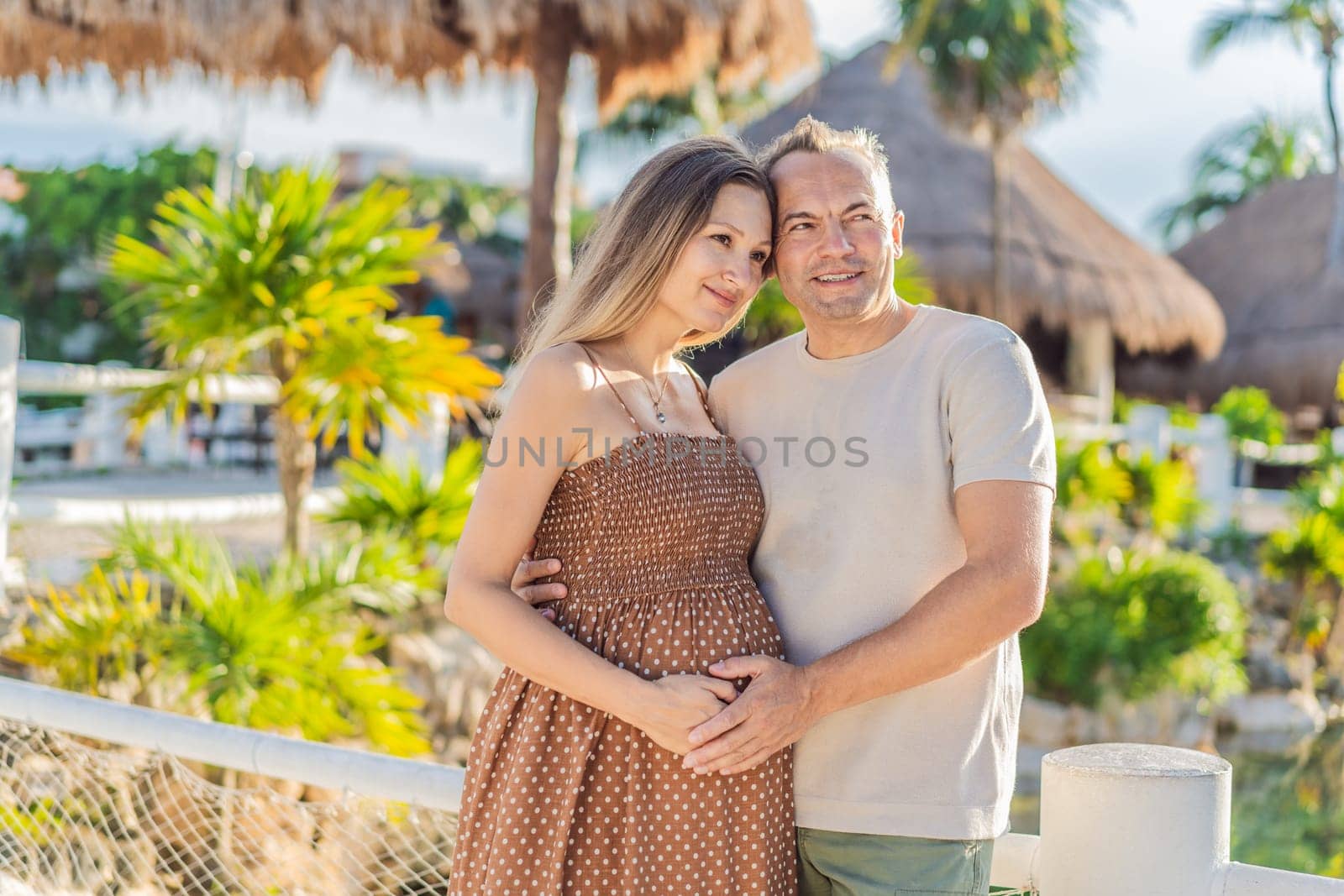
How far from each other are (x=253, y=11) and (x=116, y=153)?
1717cm

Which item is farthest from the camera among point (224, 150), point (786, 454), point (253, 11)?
point (224, 150)

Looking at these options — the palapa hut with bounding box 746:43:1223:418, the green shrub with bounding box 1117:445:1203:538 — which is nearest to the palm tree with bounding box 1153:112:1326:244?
the palapa hut with bounding box 746:43:1223:418

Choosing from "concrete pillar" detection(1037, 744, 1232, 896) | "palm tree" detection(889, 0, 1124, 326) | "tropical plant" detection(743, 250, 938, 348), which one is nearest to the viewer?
"concrete pillar" detection(1037, 744, 1232, 896)

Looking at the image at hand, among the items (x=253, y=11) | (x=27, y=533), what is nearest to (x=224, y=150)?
(x=253, y=11)

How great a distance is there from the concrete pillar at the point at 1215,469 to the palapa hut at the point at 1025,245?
2.65 meters

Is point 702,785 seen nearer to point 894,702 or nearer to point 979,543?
point 894,702

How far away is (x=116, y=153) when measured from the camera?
73.5 feet

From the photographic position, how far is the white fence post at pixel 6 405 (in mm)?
4406

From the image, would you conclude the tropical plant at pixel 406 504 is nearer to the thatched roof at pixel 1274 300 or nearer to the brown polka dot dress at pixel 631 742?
the brown polka dot dress at pixel 631 742

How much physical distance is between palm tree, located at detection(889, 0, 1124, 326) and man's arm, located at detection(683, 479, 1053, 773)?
40.0 feet

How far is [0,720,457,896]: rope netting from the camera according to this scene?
10.7ft

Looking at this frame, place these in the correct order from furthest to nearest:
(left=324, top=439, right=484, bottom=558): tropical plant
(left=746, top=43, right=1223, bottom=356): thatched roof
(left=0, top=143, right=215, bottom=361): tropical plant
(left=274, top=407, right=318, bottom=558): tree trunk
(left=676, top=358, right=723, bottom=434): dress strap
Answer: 1. (left=0, top=143, right=215, bottom=361): tropical plant
2. (left=746, top=43, right=1223, bottom=356): thatched roof
3. (left=324, top=439, right=484, bottom=558): tropical plant
4. (left=274, top=407, right=318, bottom=558): tree trunk
5. (left=676, top=358, right=723, bottom=434): dress strap

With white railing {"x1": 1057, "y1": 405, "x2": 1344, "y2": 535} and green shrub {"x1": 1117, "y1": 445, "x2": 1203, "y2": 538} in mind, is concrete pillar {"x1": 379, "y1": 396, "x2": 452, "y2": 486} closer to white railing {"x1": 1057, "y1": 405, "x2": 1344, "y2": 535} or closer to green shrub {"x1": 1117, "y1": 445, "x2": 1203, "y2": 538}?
green shrub {"x1": 1117, "y1": 445, "x2": 1203, "y2": 538}

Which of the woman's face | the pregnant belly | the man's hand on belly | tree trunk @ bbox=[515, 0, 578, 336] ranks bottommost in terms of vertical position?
the man's hand on belly
